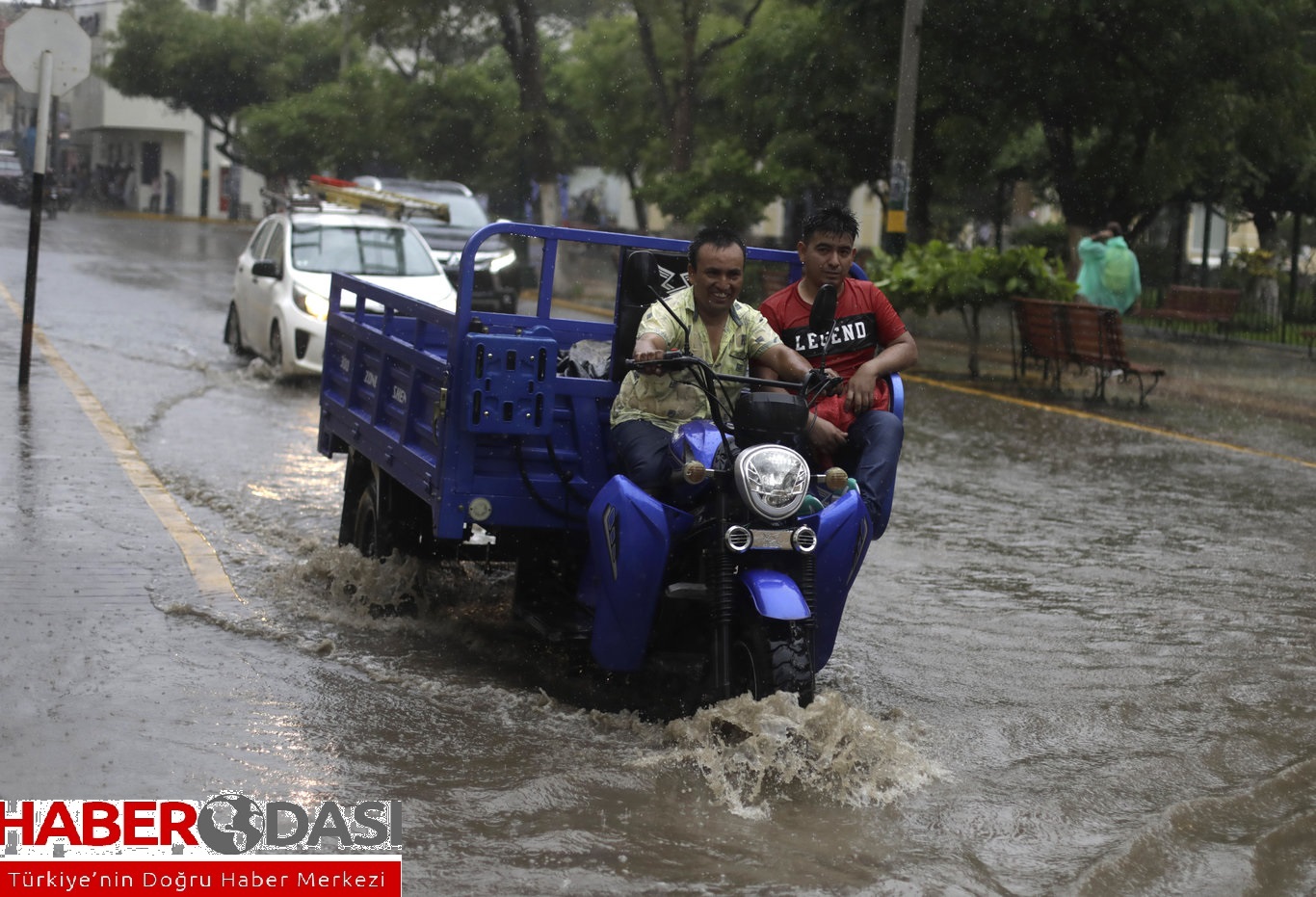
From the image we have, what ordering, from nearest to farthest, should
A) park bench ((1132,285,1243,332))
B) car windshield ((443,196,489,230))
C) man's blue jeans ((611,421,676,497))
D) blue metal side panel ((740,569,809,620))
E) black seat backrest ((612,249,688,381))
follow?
blue metal side panel ((740,569,809,620))
black seat backrest ((612,249,688,381))
man's blue jeans ((611,421,676,497))
car windshield ((443,196,489,230))
park bench ((1132,285,1243,332))

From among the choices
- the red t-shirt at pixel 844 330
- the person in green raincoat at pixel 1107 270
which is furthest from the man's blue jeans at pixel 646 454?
the person in green raincoat at pixel 1107 270

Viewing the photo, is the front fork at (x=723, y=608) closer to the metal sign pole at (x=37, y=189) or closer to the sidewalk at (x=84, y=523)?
the sidewalk at (x=84, y=523)

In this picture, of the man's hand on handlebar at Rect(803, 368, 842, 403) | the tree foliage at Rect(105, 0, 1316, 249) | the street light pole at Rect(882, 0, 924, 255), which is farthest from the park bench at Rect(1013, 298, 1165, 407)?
the man's hand on handlebar at Rect(803, 368, 842, 403)

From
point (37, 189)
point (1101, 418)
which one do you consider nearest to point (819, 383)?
point (37, 189)

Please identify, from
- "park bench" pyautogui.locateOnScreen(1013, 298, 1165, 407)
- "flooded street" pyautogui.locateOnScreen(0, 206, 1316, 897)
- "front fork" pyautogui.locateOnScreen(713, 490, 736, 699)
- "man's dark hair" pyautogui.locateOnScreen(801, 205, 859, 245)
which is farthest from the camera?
"park bench" pyautogui.locateOnScreen(1013, 298, 1165, 407)

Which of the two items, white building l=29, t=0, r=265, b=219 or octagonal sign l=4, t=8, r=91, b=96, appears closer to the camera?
octagonal sign l=4, t=8, r=91, b=96

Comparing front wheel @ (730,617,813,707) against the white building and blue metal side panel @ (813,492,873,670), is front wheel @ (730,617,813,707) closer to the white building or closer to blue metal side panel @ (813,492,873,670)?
blue metal side panel @ (813,492,873,670)

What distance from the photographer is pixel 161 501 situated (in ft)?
29.6

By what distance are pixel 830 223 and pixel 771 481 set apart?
1381 mm

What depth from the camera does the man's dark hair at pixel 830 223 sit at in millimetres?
6215

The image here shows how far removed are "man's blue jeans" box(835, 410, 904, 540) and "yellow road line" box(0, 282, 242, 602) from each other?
2684mm

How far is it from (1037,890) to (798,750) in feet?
2.96

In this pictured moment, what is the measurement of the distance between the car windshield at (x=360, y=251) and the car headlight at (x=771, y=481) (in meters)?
10.9

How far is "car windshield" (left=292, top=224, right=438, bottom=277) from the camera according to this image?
15.8 meters
